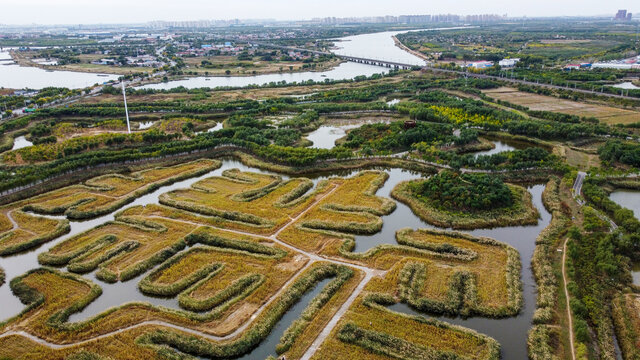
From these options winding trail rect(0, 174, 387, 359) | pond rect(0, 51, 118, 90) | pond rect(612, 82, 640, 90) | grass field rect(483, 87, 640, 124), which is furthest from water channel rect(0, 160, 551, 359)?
pond rect(0, 51, 118, 90)

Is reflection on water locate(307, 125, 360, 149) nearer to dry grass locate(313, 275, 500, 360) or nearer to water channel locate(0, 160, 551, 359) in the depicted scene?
water channel locate(0, 160, 551, 359)

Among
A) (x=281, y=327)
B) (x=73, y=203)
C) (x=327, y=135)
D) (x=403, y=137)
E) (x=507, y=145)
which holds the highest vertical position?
(x=403, y=137)

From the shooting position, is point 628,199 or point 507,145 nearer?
point 628,199

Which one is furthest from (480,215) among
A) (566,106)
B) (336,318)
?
(566,106)

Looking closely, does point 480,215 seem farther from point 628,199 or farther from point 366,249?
point 628,199

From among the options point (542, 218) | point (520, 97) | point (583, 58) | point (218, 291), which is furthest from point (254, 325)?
point (583, 58)

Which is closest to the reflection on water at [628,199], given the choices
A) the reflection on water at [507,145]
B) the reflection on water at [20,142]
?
the reflection on water at [507,145]

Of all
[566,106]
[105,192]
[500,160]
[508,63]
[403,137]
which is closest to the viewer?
[105,192]
